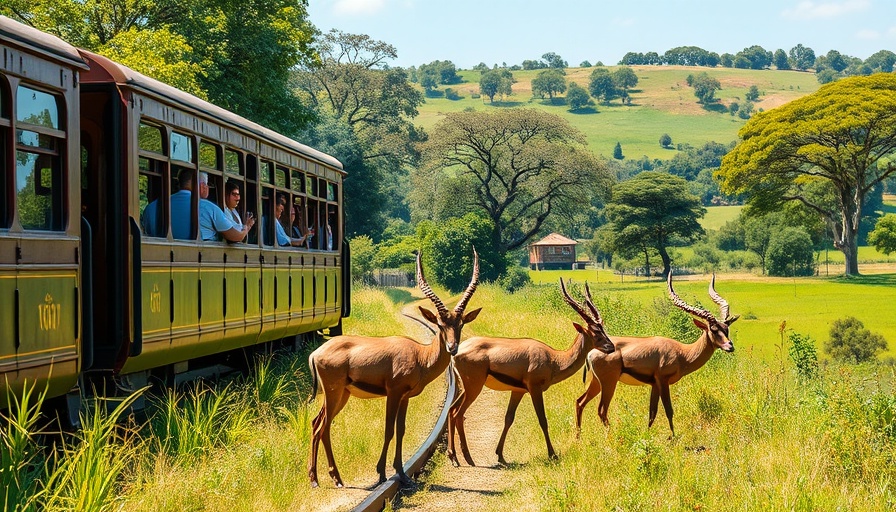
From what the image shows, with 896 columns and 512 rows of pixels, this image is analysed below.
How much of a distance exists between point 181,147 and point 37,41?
3.39m

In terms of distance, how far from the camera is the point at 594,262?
13262 centimetres

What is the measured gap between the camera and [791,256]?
8556cm

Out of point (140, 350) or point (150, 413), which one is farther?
point (150, 413)

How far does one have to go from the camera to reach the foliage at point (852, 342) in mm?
37219

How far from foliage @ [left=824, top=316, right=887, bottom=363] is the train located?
89.8 feet

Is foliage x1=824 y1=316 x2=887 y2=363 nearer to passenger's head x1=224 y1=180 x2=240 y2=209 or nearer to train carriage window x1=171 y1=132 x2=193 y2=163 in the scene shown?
passenger's head x1=224 y1=180 x2=240 y2=209

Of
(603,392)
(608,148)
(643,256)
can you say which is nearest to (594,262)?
(643,256)

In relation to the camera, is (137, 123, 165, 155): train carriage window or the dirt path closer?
the dirt path

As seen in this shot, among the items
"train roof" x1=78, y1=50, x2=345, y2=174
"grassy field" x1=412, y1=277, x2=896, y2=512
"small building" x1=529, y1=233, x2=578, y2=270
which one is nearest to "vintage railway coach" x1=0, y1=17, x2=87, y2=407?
"train roof" x1=78, y1=50, x2=345, y2=174

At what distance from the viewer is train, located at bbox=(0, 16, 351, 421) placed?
810cm

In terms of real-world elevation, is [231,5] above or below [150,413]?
above

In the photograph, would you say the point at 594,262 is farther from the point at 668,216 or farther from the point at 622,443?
the point at 622,443

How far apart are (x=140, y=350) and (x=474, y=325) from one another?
17.3 meters

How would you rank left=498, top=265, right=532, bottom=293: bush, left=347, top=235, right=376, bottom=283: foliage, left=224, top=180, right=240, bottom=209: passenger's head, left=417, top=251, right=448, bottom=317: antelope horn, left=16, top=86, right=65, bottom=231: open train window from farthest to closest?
left=498, top=265, right=532, bottom=293: bush
left=347, top=235, right=376, bottom=283: foliage
left=224, top=180, right=240, bottom=209: passenger's head
left=417, top=251, right=448, bottom=317: antelope horn
left=16, top=86, right=65, bottom=231: open train window
